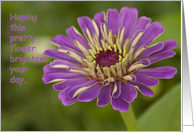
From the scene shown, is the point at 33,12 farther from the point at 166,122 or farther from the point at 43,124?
the point at 166,122

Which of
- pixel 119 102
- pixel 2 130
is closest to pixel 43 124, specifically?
pixel 2 130

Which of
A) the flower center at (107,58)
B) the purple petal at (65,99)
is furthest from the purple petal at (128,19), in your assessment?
the purple petal at (65,99)

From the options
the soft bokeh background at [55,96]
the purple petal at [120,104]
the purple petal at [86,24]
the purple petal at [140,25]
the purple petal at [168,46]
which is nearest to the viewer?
the purple petal at [120,104]

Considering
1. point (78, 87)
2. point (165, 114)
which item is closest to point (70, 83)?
point (78, 87)

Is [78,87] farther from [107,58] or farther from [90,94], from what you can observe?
[107,58]

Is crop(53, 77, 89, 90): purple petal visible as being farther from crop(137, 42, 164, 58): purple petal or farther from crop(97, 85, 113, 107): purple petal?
crop(137, 42, 164, 58): purple petal

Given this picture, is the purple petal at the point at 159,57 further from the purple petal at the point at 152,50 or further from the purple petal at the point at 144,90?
the purple petal at the point at 144,90

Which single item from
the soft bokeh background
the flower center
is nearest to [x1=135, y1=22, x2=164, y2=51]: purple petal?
the flower center
